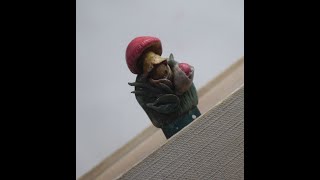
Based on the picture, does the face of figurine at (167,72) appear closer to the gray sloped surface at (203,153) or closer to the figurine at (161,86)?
the figurine at (161,86)

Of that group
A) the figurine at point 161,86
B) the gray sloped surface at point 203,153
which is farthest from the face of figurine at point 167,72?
the gray sloped surface at point 203,153

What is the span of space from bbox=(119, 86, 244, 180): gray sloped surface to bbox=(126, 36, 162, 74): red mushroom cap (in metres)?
0.28

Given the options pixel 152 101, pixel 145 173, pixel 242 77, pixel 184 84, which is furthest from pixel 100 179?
pixel 242 77

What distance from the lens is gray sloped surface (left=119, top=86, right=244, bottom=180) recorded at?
1388 mm

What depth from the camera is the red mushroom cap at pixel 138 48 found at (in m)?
1.41

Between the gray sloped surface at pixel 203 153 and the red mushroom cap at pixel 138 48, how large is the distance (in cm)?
28

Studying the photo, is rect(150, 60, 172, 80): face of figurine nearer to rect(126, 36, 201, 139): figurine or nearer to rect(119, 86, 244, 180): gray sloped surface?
rect(126, 36, 201, 139): figurine

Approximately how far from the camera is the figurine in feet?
4.64

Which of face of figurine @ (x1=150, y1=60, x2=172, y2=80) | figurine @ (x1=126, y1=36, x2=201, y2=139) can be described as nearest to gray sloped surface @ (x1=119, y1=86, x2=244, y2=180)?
figurine @ (x1=126, y1=36, x2=201, y2=139)

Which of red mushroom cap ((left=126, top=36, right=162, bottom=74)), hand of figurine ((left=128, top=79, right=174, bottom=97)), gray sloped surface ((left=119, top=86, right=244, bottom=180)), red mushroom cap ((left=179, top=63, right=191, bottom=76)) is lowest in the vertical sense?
gray sloped surface ((left=119, top=86, right=244, bottom=180))

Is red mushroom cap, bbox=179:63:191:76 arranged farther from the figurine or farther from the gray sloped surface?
the gray sloped surface

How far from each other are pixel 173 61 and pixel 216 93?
225mm

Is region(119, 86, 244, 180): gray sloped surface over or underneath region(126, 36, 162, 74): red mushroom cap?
underneath

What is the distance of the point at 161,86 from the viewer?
141cm
